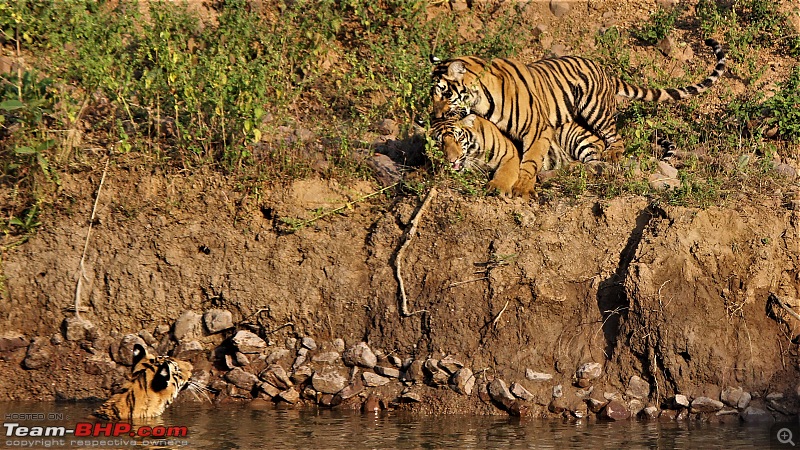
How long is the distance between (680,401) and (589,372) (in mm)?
582

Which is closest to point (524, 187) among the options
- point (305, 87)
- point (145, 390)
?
point (305, 87)

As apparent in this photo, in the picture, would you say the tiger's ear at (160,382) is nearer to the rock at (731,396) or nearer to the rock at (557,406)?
the rock at (557,406)

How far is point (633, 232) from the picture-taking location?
709 centimetres

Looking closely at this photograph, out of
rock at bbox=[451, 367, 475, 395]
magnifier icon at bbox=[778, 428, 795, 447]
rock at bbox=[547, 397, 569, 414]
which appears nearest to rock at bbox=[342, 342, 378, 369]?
rock at bbox=[451, 367, 475, 395]

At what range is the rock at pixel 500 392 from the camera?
6.52 meters

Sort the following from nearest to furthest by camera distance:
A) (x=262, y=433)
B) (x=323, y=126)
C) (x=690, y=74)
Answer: (x=262, y=433)
(x=323, y=126)
(x=690, y=74)

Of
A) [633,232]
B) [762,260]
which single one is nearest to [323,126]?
[633,232]

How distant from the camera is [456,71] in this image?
7.99 m

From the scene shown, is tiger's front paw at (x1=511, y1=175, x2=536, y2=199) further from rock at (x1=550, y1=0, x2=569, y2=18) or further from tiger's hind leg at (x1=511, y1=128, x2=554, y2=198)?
rock at (x1=550, y1=0, x2=569, y2=18)

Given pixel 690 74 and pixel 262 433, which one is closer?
pixel 262 433

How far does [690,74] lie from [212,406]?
5422 millimetres

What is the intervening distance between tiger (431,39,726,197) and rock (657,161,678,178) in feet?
1.49

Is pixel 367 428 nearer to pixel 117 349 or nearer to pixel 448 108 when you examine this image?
pixel 117 349

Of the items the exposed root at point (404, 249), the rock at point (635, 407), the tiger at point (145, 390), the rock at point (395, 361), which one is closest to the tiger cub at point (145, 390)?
the tiger at point (145, 390)
